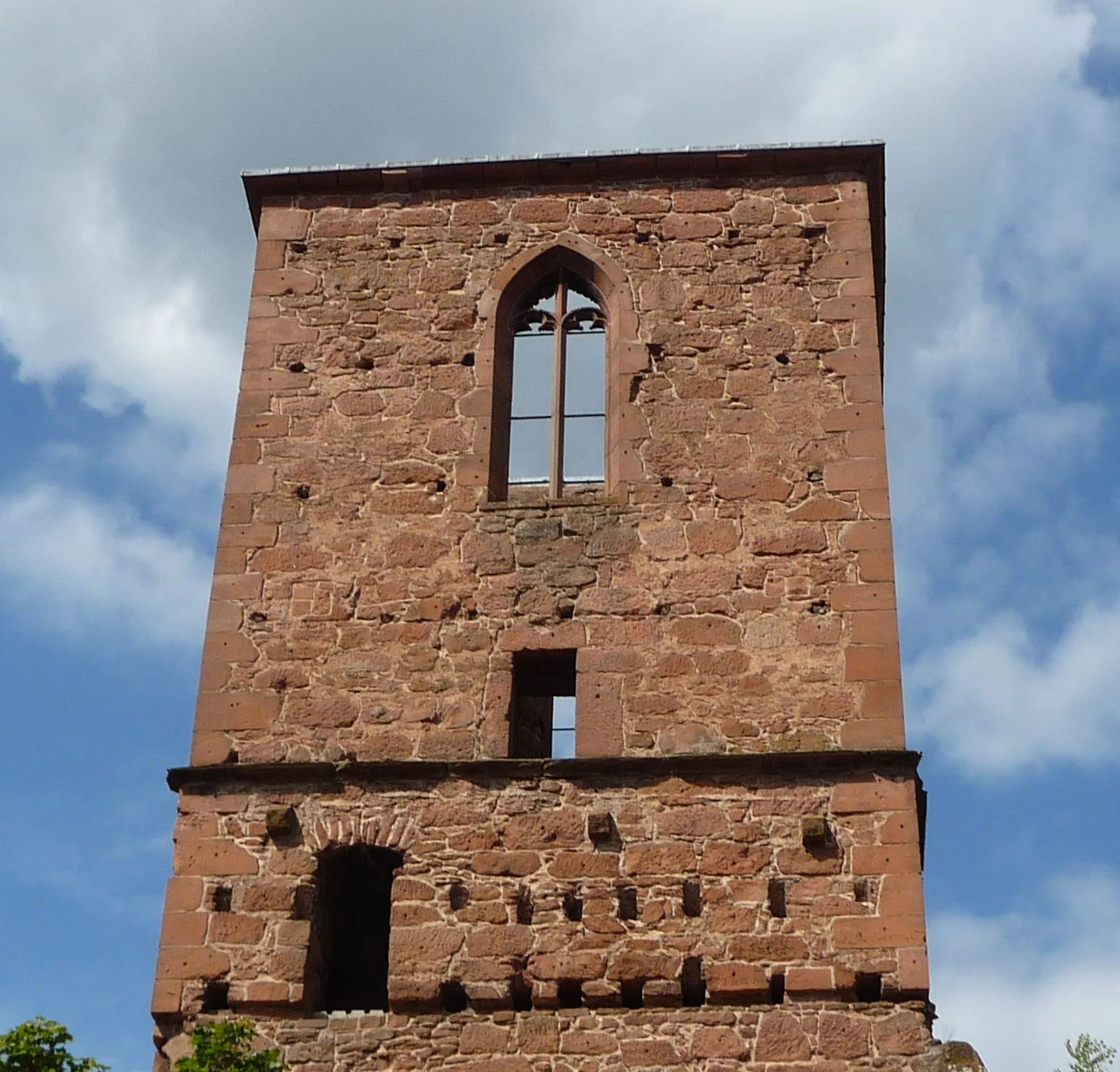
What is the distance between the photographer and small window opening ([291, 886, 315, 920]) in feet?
41.0

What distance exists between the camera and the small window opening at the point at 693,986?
1203cm

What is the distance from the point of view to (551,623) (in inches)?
540

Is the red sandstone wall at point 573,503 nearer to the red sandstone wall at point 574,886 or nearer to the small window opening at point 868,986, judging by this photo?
the red sandstone wall at point 574,886

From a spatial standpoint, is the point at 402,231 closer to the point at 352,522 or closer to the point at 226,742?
the point at 352,522

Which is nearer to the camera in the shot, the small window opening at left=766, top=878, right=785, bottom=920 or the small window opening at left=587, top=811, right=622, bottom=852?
the small window opening at left=766, top=878, right=785, bottom=920

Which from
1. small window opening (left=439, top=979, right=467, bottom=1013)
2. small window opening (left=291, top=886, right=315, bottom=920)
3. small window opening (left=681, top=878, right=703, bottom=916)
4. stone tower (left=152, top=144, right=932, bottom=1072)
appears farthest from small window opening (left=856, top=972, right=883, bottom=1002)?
small window opening (left=291, top=886, right=315, bottom=920)

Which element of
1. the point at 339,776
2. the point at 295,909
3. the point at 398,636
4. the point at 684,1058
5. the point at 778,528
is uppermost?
the point at 778,528

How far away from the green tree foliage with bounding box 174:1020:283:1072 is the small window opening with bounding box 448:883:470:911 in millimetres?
1990

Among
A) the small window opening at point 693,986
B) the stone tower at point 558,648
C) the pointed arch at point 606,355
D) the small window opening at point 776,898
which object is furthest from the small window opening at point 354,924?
the pointed arch at point 606,355

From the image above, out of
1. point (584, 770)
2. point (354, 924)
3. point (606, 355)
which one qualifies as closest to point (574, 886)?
point (584, 770)

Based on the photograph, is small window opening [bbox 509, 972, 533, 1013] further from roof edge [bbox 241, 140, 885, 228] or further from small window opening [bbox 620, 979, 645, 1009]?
roof edge [bbox 241, 140, 885, 228]

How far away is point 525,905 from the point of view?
40.7 ft

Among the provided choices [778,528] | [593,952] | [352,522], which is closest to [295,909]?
[593,952]

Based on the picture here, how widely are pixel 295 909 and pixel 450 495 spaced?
336cm
